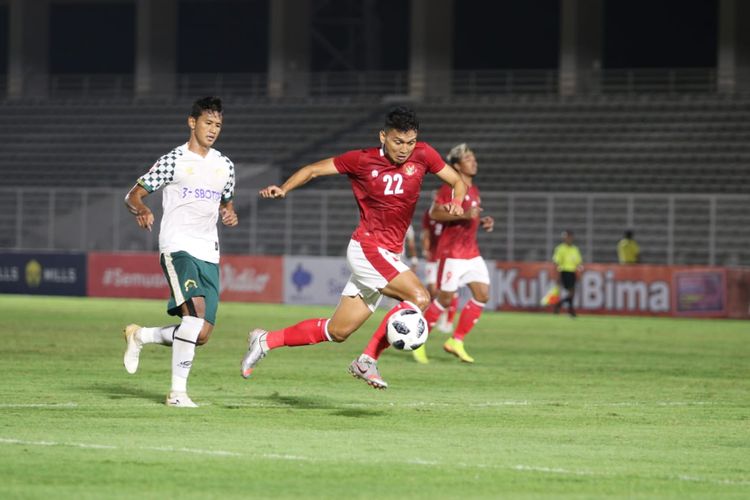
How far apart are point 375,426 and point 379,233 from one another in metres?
1.82

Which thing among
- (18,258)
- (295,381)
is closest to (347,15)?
(18,258)

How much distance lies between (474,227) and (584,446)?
8402 millimetres

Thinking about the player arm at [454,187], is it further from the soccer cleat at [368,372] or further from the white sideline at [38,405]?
the white sideline at [38,405]

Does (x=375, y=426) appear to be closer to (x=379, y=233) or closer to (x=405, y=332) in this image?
(x=405, y=332)

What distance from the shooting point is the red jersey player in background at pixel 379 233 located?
1215 centimetres

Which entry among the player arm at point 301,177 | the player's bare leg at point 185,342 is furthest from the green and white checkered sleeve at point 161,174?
the player's bare leg at point 185,342

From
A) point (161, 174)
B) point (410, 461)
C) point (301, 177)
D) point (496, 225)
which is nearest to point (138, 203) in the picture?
point (161, 174)

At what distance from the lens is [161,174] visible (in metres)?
12.1

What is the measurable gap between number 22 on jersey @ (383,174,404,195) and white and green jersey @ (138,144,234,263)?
1.30 m

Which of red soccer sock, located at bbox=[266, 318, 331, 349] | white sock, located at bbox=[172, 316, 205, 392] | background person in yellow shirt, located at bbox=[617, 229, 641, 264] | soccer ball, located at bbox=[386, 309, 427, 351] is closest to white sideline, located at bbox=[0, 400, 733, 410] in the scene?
white sock, located at bbox=[172, 316, 205, 392]

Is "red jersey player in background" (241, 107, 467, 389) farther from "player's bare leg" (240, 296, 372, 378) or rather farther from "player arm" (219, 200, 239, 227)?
"player arm" (219, 200, 239, 227)

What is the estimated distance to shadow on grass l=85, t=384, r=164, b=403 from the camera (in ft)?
42.5

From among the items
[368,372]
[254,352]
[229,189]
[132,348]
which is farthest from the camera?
[132,348]

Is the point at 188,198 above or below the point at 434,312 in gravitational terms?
above
